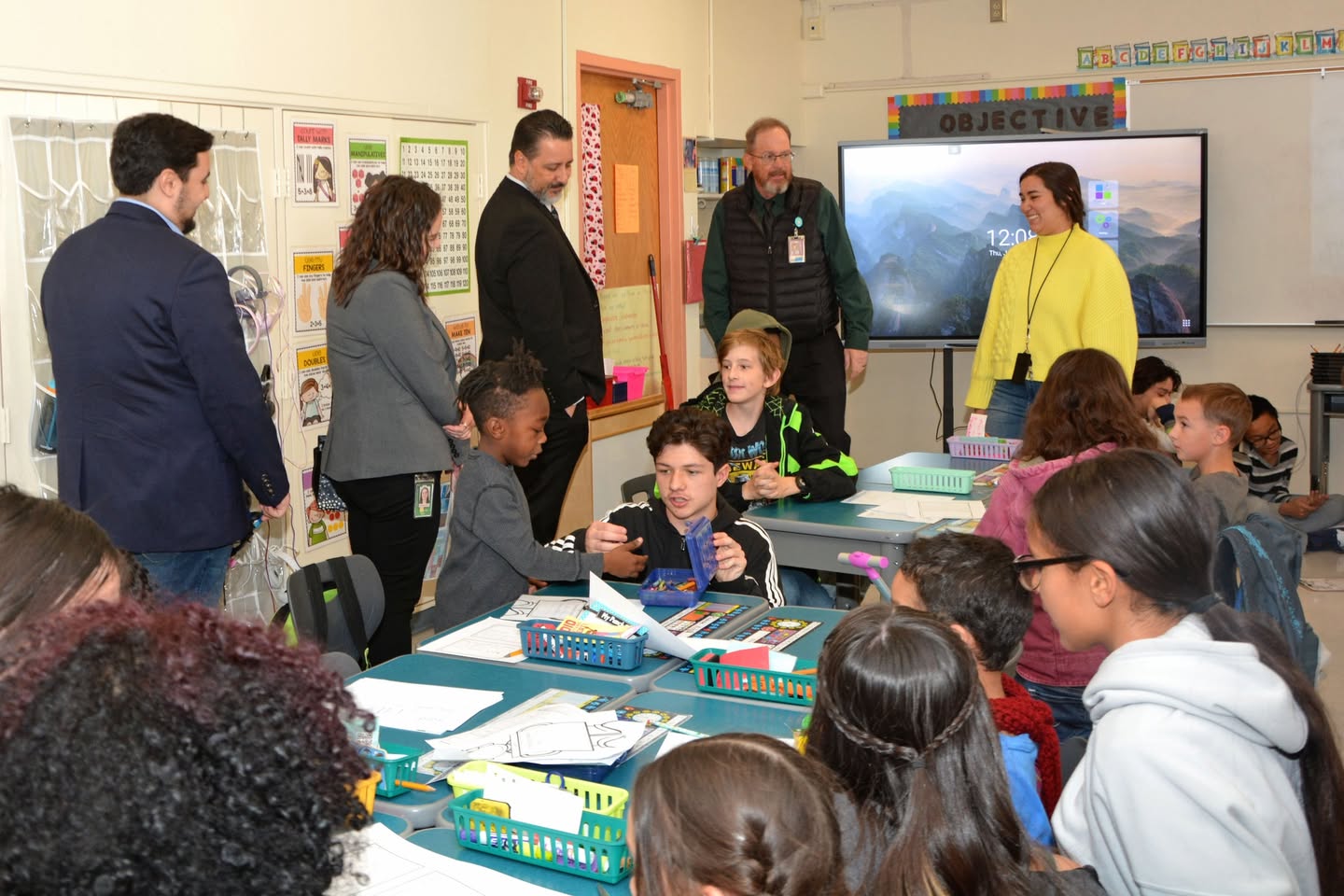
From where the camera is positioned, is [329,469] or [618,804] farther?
[329,469]

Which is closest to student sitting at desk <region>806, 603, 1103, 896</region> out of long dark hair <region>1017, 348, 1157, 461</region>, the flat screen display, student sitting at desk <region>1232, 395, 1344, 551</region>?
long dark hair <region>1017, 348, 1157, 461</region>

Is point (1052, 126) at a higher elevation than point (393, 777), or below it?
higher

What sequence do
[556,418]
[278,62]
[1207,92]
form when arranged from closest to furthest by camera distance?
[278,62], [556,418], [1207,92]

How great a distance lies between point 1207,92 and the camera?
670 cm

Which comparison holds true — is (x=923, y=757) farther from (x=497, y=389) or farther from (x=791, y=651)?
(x=497, y=389)

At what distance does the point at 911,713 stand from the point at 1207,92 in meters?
6.17

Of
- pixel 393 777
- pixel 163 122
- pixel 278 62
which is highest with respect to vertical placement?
pixel 278 62

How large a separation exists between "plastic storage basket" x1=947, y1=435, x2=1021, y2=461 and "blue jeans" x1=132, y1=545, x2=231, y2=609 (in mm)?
2354

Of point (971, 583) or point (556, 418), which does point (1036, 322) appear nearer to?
point (556, 418)

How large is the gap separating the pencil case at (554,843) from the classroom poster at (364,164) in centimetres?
314

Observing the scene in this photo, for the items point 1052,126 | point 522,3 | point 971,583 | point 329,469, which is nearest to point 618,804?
point 971,583

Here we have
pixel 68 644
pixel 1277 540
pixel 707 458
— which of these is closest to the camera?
pixel 68 644

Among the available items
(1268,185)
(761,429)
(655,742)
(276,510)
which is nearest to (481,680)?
(655,742)

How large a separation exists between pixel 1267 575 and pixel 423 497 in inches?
88.6
